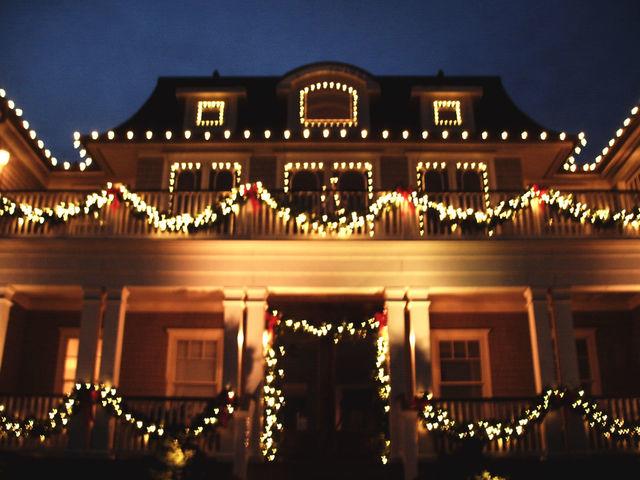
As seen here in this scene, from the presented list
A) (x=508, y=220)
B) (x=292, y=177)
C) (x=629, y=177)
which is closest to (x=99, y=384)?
(x=292, y=177)

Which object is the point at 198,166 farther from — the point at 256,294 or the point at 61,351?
the point at 61,351

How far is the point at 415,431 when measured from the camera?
12.8 m

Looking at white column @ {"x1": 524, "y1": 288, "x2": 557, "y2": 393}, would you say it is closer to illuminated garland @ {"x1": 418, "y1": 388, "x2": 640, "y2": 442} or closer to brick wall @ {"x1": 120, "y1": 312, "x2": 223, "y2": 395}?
illuminated garland @ {"x1": 418, "y1": 388, "x2": 640, "y2": 442}

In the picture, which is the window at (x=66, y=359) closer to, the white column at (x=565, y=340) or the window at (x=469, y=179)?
the window at (x=469, y=179)

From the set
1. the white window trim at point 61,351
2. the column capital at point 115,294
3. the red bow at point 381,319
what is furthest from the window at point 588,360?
the white window trim at point 61,351

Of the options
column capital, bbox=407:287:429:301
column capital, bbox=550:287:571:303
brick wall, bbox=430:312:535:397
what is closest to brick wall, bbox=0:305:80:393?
column capital, bbox=407:287:429:301

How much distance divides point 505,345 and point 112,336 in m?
8.76

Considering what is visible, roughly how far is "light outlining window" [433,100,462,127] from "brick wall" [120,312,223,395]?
23.9ft

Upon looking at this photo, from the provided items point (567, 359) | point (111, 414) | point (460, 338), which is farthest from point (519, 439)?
point (111, 414)

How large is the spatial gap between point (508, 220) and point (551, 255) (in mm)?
1062

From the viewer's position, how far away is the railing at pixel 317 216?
14117 mm

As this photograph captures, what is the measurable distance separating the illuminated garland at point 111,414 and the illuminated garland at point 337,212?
3353 mm

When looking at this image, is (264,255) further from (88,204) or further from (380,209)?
(88,204)

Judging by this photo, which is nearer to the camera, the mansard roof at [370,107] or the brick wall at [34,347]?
the brick wall at [34,347]
